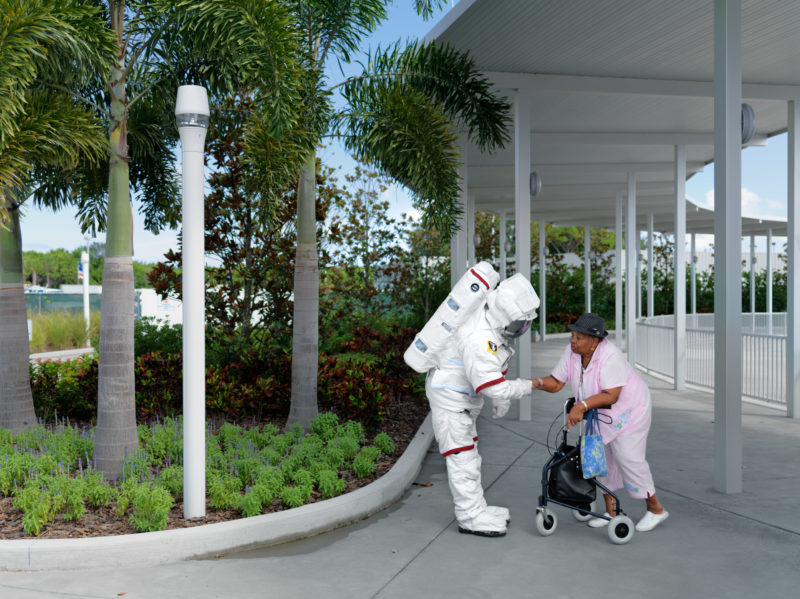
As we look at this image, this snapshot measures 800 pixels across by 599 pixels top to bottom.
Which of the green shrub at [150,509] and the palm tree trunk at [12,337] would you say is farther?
the palm tree trunk at [12,337]

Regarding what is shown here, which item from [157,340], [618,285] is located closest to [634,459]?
[157,340]

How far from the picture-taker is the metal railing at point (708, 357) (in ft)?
34.8

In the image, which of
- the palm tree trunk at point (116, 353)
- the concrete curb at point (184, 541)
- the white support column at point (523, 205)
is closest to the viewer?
the concrete curb at point (184, 541)

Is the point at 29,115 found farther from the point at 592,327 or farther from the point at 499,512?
the point at 499,512

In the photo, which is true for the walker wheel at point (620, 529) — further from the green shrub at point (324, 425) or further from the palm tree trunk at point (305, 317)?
the palm tree trunk at point (305, 317)

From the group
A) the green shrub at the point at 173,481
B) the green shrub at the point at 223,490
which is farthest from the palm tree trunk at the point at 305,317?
the green shrub at the point at 223,490

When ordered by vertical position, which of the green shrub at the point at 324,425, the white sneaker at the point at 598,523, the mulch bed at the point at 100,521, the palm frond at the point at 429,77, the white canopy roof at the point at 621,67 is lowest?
the white sneaker at the point at 598,523

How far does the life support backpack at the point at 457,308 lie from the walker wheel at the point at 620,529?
5.48 feet

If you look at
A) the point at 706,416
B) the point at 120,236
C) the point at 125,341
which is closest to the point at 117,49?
the point at 120,236

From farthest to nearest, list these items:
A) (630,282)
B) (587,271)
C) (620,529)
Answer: (587,271)
(630,282)
(620,529)

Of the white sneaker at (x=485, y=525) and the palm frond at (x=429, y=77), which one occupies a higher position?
the palm frond at (x=429, y=77)

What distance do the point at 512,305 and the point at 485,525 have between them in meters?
1.59

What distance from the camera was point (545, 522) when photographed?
5.09 m

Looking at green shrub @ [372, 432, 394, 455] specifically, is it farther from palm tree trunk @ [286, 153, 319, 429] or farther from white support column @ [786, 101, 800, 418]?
white support column @ [786, 101, 800, 418]
